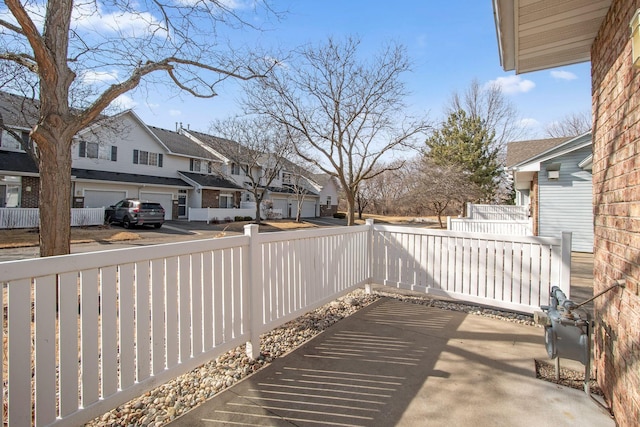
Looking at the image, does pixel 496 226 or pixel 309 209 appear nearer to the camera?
pixel 496 226

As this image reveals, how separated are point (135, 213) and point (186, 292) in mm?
16077

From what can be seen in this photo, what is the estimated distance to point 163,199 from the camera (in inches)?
843

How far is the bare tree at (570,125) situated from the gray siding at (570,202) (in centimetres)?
2230

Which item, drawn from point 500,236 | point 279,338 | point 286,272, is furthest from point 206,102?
point 500,236

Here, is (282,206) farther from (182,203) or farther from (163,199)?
(163,199)

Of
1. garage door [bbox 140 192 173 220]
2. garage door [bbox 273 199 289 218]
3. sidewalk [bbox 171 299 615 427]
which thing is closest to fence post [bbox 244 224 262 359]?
sidewalk [bbox 171 299 615 427]

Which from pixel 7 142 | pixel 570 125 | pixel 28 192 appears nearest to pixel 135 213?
pixel 28 192

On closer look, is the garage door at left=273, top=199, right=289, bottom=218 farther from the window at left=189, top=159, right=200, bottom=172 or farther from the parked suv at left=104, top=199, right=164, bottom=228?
the parked suv at left=104, top=199, right=164, bottom=228

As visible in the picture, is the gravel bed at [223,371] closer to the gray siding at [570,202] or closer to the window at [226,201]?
the gray siding at [570,202]

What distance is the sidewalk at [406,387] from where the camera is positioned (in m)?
2.27

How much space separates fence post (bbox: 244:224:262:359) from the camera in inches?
121

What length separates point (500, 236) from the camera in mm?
4066

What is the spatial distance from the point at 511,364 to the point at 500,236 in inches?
62.6

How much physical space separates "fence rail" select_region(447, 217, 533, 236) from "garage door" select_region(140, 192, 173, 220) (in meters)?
17.3
